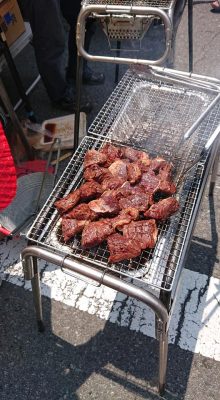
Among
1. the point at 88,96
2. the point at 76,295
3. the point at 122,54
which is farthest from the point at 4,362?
the point at 122,54

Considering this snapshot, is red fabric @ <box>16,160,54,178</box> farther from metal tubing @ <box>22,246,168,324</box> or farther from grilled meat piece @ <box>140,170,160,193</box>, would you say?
metal tubing @ <box>22,246,168,324</box>

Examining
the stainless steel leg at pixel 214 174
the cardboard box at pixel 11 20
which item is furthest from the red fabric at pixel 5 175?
the cardboard box at pixel 11 20

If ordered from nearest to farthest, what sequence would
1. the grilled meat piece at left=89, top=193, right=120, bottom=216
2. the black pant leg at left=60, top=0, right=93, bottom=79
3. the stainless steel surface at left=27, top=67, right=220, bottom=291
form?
the stainless steel surface at left=27, top=67, right=220, bottom=291
the grilled meat piece at left=89, top=193, right=120, bottom=216
the black pant leg at left=60, top=0, right=93, bottom=79

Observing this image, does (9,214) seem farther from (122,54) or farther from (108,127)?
(122,54)

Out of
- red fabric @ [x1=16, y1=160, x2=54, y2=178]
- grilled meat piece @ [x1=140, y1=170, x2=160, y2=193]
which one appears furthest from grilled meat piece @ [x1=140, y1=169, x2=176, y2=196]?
red fabric @ [x1=16, y1=160, x2=54, y2=178]

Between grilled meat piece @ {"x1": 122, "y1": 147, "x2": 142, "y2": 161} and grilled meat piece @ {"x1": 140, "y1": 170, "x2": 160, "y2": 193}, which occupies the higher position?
grilled meat piece @ {"x1": 122, "y1": 147, "x2": 142, "y2": 161}

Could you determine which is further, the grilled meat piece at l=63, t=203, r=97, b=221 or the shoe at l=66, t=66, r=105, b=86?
the shoe at l=66, t=66, r=105, b=86
